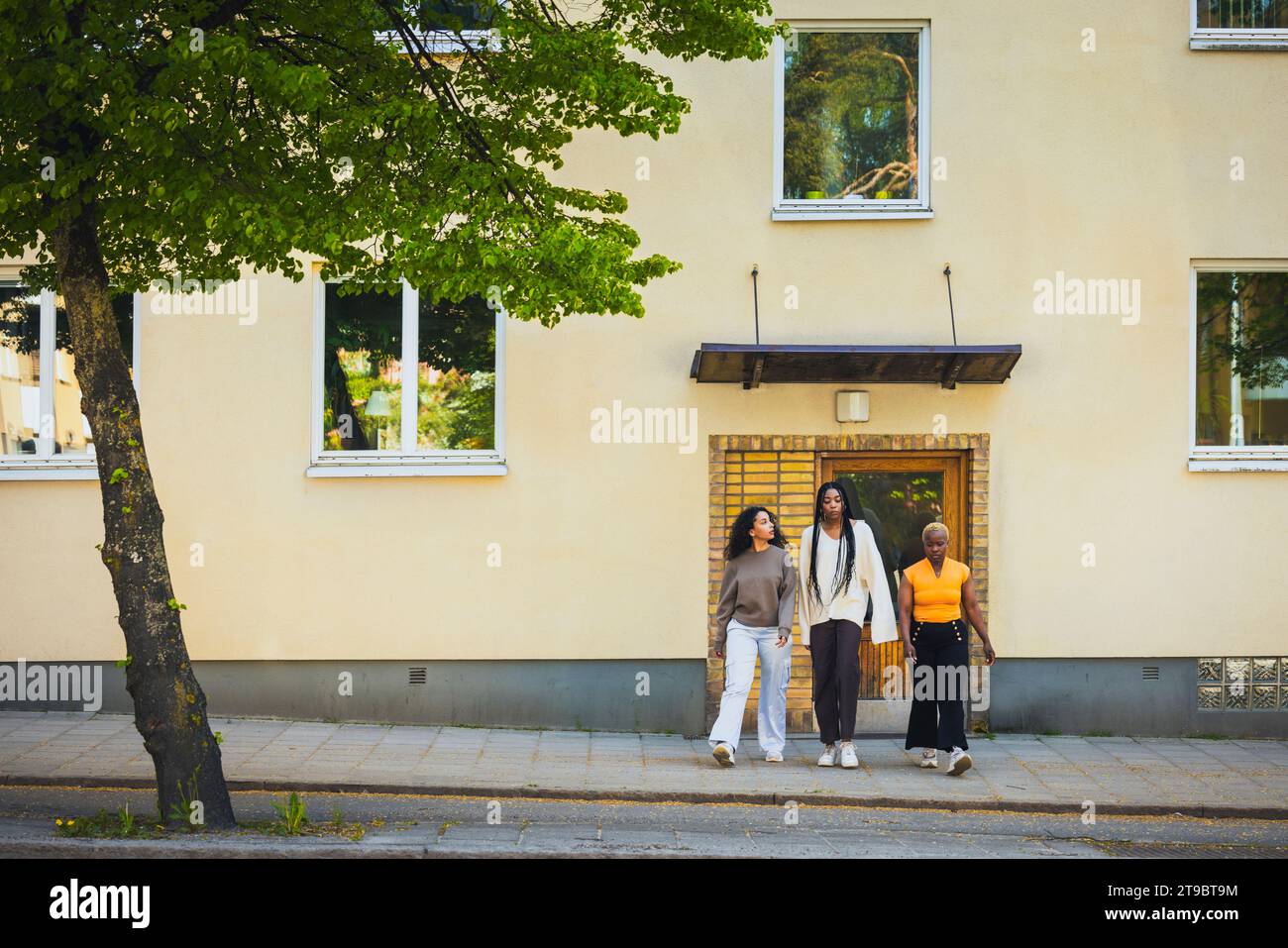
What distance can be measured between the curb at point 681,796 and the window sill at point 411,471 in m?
3.03

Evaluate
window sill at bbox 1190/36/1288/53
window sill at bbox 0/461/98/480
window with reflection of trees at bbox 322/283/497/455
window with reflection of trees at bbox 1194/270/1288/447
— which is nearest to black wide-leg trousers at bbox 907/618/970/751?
window with reflection of trees at bbox 1194/270/1288/447

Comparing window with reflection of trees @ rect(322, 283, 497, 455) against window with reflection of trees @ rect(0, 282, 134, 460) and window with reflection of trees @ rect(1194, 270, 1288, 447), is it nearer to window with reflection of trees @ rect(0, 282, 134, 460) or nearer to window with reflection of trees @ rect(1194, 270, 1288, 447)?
window with reflection of trees @ rect(0, 282, 134, 460)

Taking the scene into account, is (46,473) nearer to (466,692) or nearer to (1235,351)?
(466,692)

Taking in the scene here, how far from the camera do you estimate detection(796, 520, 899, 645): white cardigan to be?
9.85 metres

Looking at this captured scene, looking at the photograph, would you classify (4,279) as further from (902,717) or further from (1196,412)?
(1196,412)

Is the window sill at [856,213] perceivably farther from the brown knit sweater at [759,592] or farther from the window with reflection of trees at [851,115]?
the brown knit sweater at [759,592]

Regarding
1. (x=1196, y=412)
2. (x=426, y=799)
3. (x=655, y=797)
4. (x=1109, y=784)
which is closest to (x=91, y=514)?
(x=426, y=799)

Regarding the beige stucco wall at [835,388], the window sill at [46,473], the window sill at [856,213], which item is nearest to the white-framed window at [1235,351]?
the beige stucco wall at [835,388]

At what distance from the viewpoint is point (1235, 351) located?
11.6 metres

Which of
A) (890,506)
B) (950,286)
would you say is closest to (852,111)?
(950,286)

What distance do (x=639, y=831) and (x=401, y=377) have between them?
492 centimetres

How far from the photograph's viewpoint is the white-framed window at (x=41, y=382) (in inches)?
449

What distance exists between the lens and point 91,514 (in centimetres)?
1127

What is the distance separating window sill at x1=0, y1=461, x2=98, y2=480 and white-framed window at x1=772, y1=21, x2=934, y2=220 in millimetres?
6053
